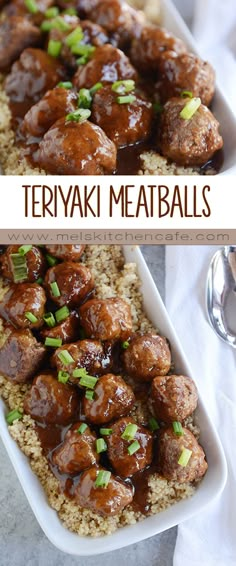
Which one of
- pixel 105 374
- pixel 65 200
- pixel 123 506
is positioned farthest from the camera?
pixel 65 200

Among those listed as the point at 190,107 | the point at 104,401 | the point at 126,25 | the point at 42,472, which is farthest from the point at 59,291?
the point at 126,25

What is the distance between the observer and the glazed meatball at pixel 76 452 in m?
3.57

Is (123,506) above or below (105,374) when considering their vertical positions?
below

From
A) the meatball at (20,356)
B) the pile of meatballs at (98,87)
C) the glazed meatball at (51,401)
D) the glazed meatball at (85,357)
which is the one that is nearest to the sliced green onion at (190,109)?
the pile of meatballs at (98,87)

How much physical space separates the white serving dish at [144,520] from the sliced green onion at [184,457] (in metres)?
0.20

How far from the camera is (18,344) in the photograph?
3742mm

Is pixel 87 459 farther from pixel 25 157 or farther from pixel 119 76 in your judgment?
pixel 119 76

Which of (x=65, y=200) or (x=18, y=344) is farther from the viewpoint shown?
(x=65, y=200)

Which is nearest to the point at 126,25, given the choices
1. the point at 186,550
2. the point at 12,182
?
the point at 12,182

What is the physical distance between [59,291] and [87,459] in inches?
31.8

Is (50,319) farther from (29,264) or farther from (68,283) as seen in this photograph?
(29,264)

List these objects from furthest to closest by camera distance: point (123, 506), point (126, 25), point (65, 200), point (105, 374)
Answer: point (126, 25) → point (65, 200) → point (105, 374) → point (123, 506)

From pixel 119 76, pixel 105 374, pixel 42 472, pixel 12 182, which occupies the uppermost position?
pixel 119 76

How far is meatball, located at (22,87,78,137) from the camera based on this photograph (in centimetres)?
414
